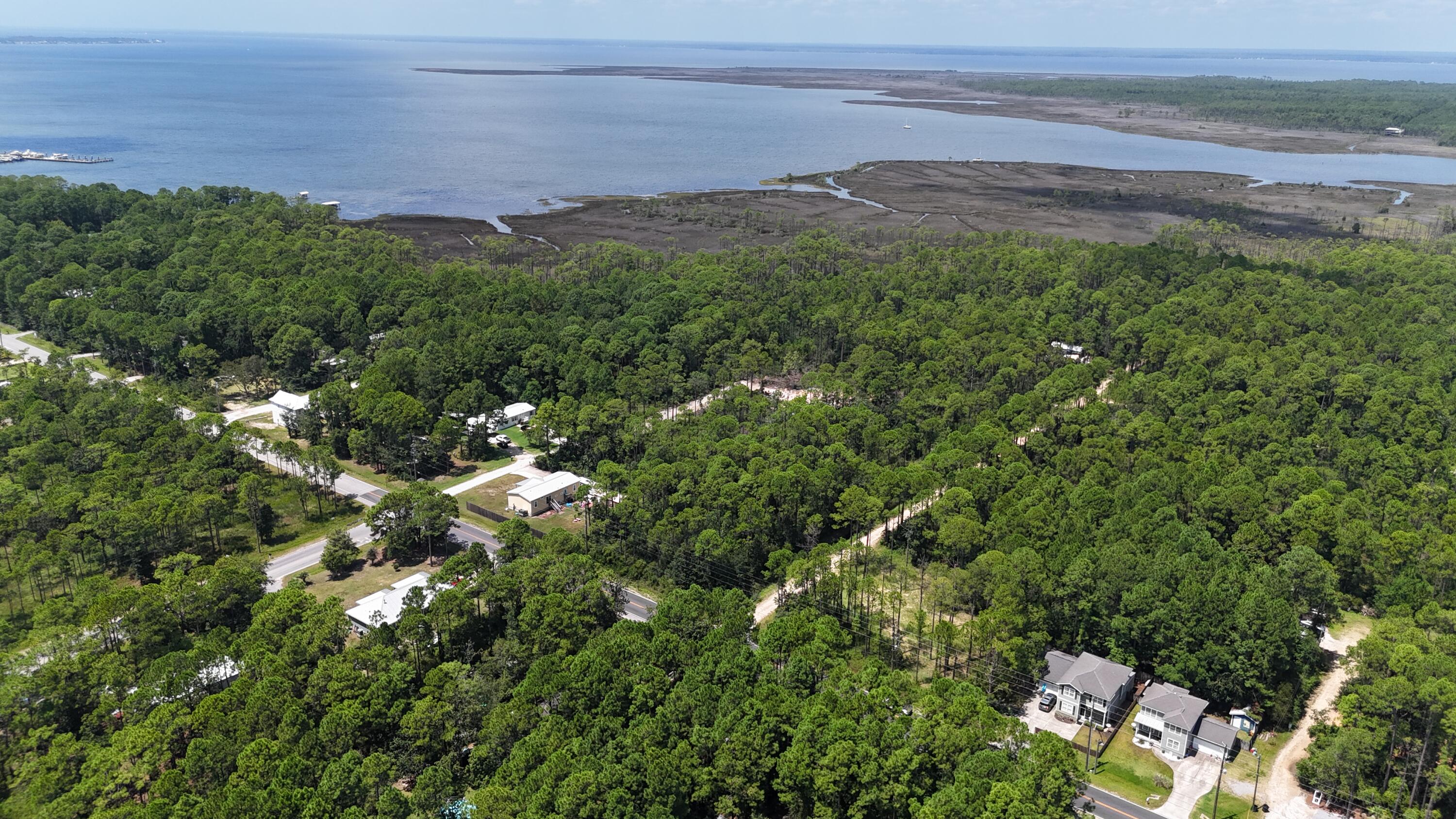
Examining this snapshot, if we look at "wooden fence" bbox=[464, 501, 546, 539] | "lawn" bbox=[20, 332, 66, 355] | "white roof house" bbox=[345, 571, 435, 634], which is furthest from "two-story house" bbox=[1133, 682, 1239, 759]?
"lawn" bbox=[20, 332, 66, 355]

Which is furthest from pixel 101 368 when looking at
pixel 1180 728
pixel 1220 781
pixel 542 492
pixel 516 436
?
pixel 1220 781

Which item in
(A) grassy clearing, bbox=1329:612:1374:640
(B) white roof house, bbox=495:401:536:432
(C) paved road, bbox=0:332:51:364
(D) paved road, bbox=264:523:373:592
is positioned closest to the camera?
(A) grassy clearing, bbox=1329:612:1374:640

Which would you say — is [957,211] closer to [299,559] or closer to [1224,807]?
[299,559]

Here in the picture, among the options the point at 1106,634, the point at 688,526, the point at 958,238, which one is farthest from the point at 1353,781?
the point at 958,238

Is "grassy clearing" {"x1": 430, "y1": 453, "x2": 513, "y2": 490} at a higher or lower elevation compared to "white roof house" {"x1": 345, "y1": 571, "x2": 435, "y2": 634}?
lower

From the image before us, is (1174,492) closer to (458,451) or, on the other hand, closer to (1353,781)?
(1353,781)

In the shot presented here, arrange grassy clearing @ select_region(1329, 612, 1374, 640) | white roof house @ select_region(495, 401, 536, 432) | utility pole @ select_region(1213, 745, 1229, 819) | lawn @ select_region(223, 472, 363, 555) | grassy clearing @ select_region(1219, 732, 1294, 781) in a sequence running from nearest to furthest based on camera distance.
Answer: utility pole @ select_region(1213, 745, 1229, 819) → grassy clearing @ select_region(1219, 732, 1294, 781) → grassy clearing @ select_region(1329, 612, 1374, 640) → lawn @ select_region(223, 472, 363, 555) → white roof house @ select_region(495, 401, 536, 432)

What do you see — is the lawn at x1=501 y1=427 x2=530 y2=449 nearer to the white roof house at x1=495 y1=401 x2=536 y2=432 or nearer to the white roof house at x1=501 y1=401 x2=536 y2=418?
the white roof house at x1=495 y1=401 x2=536 y2=432
